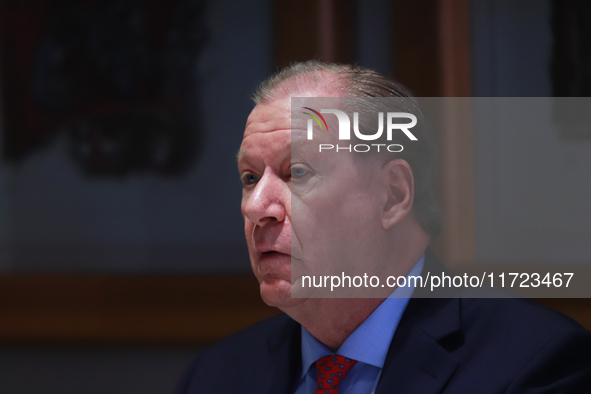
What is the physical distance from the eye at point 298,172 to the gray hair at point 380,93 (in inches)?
7.9

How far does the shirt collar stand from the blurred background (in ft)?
2.37

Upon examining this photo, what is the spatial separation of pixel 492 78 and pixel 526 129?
207mm

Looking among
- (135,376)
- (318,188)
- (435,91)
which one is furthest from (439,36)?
(135,376)

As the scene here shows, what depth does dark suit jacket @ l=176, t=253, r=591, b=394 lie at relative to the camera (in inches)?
44.3

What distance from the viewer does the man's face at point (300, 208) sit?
1.27 metres

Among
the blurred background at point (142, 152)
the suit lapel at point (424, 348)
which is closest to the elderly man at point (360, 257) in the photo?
the suit lapel at point (424, 348)

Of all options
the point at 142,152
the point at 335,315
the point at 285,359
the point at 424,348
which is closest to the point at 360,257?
the point at 335,315

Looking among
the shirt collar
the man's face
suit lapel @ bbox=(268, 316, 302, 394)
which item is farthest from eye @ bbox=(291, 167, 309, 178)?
suit lapel @ bbox=(268, 316, 302, 394)

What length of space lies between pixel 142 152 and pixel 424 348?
4.40ft

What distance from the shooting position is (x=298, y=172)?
1289mm

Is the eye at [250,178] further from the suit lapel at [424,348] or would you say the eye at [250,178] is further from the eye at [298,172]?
the suit lapel at [424,348]

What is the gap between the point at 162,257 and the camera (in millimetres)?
2051

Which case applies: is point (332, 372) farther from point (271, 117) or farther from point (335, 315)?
point (271, 117)

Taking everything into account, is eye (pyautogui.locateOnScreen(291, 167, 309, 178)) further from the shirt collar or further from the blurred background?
the blurred background
